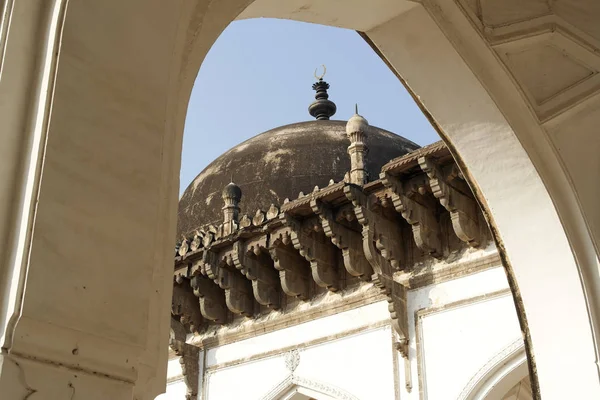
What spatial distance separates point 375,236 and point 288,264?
1220mm

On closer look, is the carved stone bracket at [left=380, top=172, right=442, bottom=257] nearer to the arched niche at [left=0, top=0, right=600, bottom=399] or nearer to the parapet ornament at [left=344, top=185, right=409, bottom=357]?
the parapet ornament at [left=344, top=185, right=409, bottom=357]

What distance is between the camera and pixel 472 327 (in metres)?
Answer: 7.37

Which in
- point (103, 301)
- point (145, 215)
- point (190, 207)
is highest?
point (190, 207)

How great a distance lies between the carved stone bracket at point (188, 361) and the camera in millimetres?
9438

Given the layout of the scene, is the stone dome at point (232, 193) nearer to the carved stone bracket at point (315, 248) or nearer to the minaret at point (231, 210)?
the minaret at point (231, 210)

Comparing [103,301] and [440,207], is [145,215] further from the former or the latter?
[440,207]

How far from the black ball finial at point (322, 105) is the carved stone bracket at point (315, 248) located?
738cm

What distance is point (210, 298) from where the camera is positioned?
31.7 ft

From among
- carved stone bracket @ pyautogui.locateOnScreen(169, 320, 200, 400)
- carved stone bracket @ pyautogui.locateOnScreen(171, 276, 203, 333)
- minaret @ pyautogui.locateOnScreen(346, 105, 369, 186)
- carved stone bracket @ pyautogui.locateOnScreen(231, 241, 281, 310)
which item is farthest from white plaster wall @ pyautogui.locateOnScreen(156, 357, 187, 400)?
minaret @ pyautogui.locateOnScreen(346, 105, 369, 186)

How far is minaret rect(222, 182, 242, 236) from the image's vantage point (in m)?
9.97

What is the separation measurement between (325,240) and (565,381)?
576cm

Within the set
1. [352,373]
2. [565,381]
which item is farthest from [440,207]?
[565,381]

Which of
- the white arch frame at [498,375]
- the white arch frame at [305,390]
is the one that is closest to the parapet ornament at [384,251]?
the white arch frame at [498,375]

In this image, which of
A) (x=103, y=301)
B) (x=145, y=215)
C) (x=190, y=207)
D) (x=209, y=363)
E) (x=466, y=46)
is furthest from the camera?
(x=190, y=207)
